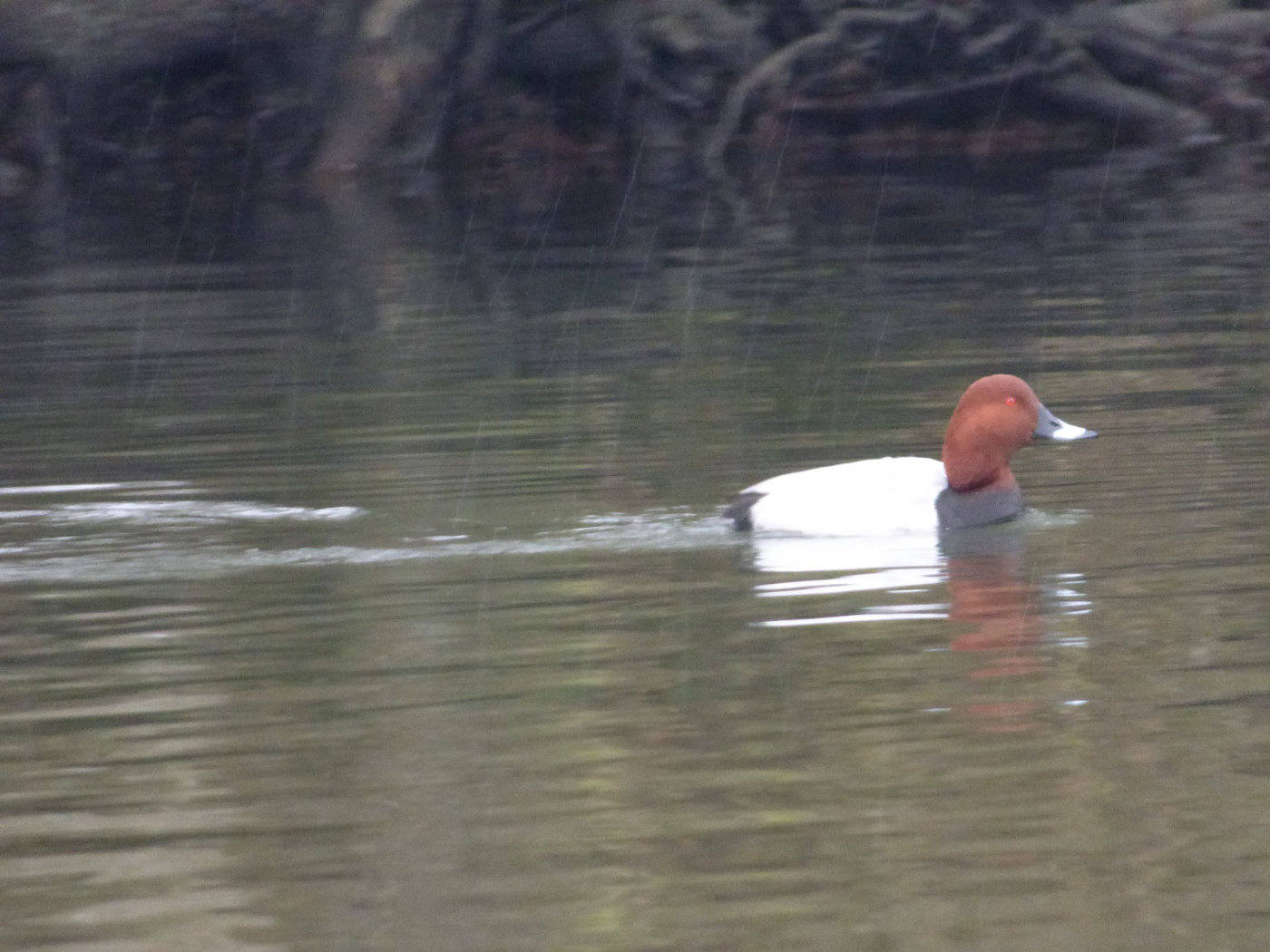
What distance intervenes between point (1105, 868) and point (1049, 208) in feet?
58.6

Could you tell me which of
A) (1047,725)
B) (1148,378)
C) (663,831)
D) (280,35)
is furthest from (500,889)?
(280,35)

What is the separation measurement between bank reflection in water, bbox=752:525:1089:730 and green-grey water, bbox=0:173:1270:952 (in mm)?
24

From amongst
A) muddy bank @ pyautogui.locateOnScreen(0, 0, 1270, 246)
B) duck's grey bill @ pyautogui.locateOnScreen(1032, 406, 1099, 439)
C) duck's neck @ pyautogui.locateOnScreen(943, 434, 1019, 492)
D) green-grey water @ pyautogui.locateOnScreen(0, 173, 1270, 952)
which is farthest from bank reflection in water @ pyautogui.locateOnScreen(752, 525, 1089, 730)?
muddy bank @ pyautogui.locateOnScreen(0, 0, 1270, 246)

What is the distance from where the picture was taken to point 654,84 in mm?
30031

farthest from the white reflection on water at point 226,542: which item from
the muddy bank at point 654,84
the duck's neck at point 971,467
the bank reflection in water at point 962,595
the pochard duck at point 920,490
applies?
the muddy bank at point 654,84

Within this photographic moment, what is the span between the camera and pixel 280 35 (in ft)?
97.2

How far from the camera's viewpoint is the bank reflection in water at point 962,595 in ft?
21.0

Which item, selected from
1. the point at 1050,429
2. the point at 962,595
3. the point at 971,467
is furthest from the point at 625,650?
the point at 1050,429

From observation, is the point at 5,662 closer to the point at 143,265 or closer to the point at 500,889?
the point at 500,889

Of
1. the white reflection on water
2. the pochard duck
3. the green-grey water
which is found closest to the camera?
the green-grey water

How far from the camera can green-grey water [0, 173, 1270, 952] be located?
4766mm

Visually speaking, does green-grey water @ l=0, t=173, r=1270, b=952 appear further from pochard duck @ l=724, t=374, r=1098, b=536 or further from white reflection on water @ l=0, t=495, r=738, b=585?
pochard duck @ l=724, t=374, r=1098, b=536

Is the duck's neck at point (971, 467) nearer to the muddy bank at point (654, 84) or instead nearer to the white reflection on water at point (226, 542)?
the white reflection on water at point (226, 542)

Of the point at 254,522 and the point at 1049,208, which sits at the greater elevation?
the point at 1049,208
